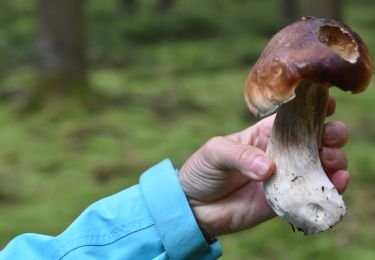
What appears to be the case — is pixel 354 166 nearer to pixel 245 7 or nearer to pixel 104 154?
pixel 104 154

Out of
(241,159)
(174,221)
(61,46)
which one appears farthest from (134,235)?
(61,46)

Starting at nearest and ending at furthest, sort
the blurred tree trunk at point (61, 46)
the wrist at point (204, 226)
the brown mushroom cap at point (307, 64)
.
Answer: the brown mushroom cap at point (307, 64) → the wrist at point (204, 226) → the blurred tree trunk at point (61, 46)

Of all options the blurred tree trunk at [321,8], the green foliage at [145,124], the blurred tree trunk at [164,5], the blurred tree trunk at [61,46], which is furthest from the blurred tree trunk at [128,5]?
the blurred tree trunk at [321,8]

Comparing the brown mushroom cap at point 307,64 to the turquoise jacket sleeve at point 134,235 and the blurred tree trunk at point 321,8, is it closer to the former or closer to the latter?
the turquoise jacket sleeve at point 134,235

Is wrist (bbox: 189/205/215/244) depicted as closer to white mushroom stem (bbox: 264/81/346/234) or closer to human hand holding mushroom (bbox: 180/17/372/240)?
human hand holding mushroom (bbox: 180/17/372/240)

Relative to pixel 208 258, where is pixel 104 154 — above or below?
above

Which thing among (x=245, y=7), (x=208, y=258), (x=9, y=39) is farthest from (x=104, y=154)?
(x=245, y=7)
